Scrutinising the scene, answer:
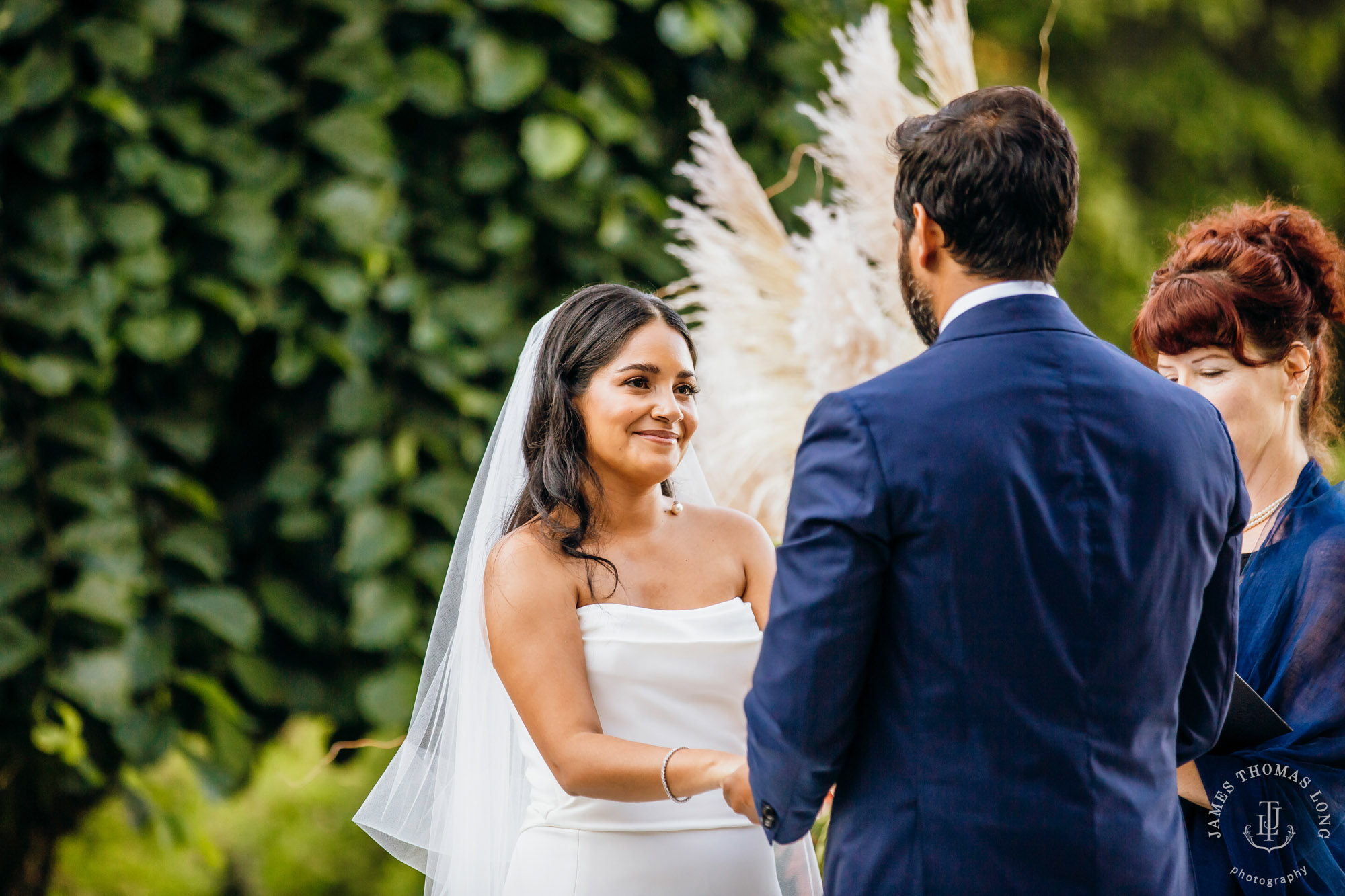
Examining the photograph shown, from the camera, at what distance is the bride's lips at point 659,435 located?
5.87 feet

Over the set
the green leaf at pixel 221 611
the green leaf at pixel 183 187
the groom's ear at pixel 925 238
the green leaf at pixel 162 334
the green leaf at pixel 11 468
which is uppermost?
the green leaf at pixel 183 187

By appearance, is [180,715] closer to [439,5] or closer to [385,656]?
[385,656]

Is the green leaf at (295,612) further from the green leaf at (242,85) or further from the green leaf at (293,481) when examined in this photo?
the green leaf at (242,85)

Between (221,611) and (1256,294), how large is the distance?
6.91ft

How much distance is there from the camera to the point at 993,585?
121 centimetres

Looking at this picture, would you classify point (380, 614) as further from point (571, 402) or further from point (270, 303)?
point (571, 402)

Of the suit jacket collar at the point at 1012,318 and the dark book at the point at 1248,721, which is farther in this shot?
the dark book at the point at 1248,721

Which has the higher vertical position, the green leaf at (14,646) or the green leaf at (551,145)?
the green leaf at (551,145)

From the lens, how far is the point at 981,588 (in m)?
1.21

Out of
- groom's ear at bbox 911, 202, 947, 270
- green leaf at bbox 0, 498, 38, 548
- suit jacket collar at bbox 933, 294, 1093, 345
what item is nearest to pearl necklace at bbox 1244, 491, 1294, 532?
suit jacket collar at bbox 933, 294, 1093, 345

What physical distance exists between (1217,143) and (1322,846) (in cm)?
400

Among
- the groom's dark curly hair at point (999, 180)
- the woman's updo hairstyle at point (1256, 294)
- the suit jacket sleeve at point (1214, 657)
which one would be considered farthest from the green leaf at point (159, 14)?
the suit jacket sleeve at point (1214, 657)

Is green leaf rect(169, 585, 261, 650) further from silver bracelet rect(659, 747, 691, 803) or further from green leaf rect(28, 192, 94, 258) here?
silver bracelet rect(659, 747, 691, 803)

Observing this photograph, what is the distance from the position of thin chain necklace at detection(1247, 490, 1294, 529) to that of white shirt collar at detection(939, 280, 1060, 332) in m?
0.74
